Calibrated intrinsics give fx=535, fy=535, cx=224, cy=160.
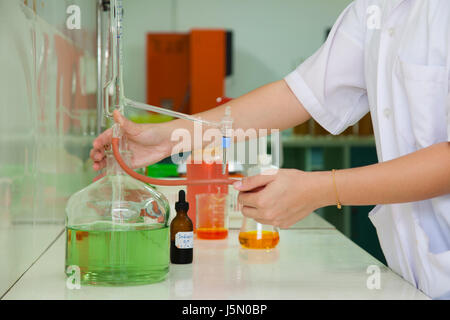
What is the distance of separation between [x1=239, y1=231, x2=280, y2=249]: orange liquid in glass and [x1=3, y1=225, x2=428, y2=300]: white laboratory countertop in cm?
2

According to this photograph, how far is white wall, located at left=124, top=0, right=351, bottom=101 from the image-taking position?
486 cm

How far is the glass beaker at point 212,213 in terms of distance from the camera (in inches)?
53.1

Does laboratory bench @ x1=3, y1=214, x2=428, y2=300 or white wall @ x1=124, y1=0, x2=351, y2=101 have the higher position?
white wall @ x1=124, y1=0, x2=351, y2=101

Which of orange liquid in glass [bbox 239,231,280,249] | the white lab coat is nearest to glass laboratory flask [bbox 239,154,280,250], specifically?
orange liquid in glass [bbox 239,231,280,249]

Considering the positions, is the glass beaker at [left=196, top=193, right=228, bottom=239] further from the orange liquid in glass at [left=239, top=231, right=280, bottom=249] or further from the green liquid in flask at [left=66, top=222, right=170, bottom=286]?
the green liquid in flask at [left=66, top=222, right=170, bottom=286]

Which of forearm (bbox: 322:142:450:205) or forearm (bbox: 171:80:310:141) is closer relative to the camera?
forearm (bbox: 322:142:450:205)

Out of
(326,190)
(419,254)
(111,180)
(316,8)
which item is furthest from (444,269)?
(316,8)

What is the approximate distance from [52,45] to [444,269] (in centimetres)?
88

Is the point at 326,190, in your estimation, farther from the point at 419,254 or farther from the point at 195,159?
the point at 195,159

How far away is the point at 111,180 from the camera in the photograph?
0.88 m

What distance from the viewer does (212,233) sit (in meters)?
1.33
